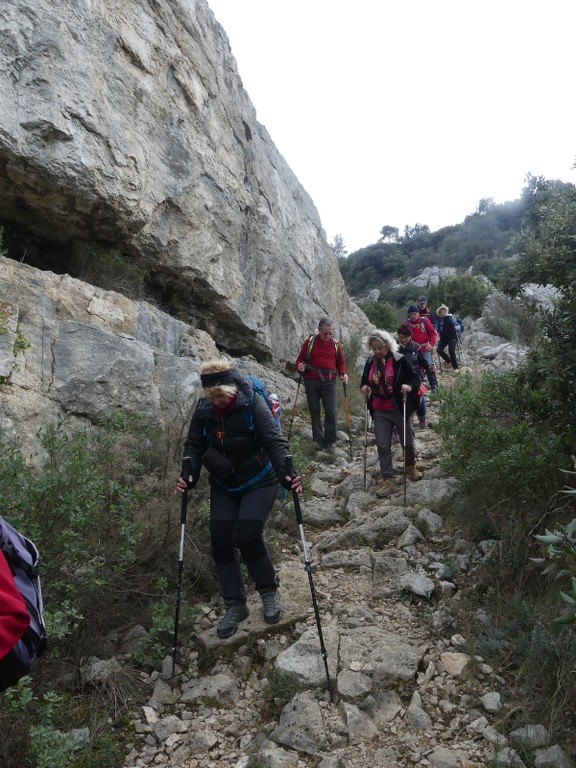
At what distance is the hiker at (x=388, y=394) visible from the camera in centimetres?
702

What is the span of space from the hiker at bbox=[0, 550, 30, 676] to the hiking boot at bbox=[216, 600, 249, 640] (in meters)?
2.54

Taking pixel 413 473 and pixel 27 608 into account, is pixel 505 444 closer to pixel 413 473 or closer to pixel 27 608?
pixel 413 473

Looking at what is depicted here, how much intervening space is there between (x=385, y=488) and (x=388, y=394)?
1271mm

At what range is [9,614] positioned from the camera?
5.77ft

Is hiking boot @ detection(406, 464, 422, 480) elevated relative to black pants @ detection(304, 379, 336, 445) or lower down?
lower down

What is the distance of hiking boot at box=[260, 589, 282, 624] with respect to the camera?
4.30 meters

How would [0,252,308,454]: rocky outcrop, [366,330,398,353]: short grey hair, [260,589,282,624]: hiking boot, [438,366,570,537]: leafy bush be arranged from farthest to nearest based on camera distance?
[366,330,398,353]: short grey hair
[0,252,308,454]: rocky outcrop
[438,366,570,537]: leafy bush
[260,589,282,624]: hiking boot

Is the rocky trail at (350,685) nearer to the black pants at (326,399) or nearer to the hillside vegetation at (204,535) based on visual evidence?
the hillside vegetation at (204,535)

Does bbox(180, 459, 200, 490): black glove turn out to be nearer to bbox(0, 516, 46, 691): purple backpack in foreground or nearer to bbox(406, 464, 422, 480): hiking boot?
bbox(0, 516, 46, 691): purple backpack in foreground

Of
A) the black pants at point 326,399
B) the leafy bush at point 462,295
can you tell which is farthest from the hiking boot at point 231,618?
the leafy bush at point 462,295

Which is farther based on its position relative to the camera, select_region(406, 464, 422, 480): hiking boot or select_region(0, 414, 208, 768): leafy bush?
select_region(406, 464, 422, 480): hiking boot

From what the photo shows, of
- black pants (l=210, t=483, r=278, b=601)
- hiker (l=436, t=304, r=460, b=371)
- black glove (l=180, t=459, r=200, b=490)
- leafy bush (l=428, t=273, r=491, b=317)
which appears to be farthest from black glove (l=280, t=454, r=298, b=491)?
leafy bush (l=428, t=273, r=491, b=317)

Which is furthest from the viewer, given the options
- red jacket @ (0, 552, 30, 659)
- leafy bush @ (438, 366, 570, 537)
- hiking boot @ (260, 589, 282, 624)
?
leafy bush @ (438, 366, 570, 537)

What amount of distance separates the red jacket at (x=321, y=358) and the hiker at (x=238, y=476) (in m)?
4.55
